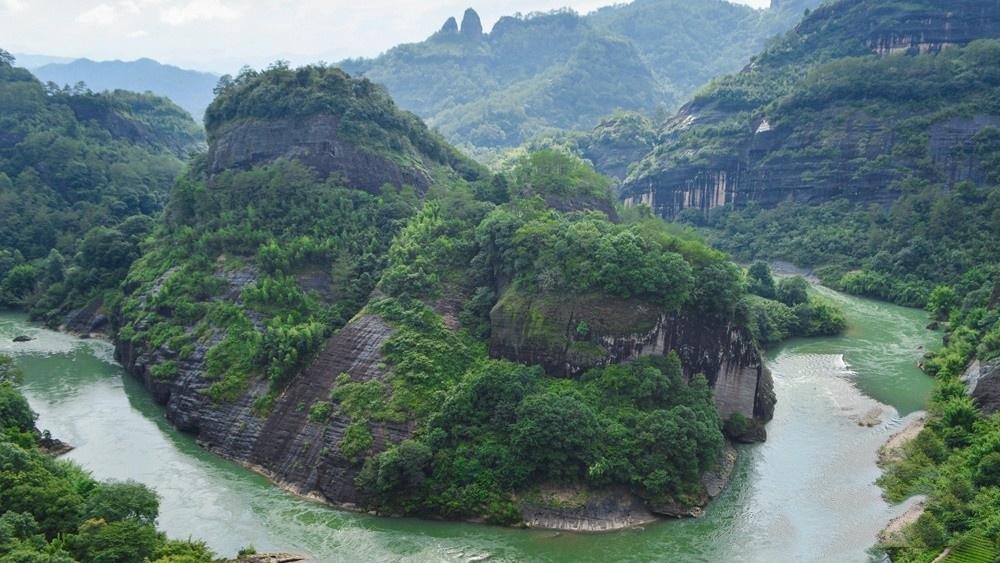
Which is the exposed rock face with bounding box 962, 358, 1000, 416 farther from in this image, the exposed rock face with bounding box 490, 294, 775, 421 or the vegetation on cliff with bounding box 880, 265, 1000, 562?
the exposed rock face with bounding box 490, 294, 775, 421

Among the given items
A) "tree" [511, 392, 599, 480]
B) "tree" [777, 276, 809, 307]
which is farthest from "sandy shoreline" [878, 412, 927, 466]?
"tree" [777, 276, 809, 307]

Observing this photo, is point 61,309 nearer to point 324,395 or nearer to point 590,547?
point 324,395

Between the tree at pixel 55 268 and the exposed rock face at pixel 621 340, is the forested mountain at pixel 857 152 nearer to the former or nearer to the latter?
the exposed rock face at pixel 621 340

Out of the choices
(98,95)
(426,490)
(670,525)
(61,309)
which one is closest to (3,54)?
(98,95)

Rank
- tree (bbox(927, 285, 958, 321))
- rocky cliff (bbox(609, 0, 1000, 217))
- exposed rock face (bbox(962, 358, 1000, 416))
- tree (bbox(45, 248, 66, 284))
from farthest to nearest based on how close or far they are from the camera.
→ rocky cliff (bbox(609, 0, 1000, 217))
tree (bbox(45, 248, 66, 284))
tree (bbox(927, 285, 958, 321))
exposed rock face (bbox(962, 358, 1000, 416))

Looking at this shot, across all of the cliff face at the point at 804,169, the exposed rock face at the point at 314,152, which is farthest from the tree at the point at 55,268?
the cliff face at the point at 804,169

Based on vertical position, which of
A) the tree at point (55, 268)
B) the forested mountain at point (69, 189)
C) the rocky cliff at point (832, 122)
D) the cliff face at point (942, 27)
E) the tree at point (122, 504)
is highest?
the cliff face at point (942, 27)

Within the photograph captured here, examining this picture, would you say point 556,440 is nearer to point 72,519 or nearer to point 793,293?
point 72,519
